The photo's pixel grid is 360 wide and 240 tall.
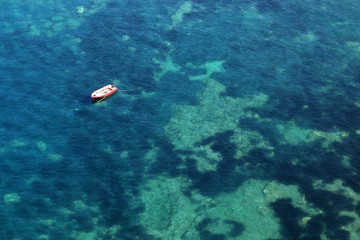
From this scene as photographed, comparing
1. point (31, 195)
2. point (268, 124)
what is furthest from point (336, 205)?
point (31, 195)

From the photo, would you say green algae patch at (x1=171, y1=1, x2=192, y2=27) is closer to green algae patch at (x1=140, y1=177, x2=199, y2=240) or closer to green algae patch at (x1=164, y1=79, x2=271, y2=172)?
green algae patch at (x1=164, y1=79, x2=271, y2=172)

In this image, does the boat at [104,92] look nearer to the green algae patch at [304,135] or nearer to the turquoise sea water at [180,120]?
the turquoise sea water at [180,120]

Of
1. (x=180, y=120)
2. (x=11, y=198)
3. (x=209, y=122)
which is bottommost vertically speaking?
(x=11, y=198)

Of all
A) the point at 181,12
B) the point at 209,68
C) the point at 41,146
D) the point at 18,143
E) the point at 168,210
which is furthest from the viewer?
the point at 181,12

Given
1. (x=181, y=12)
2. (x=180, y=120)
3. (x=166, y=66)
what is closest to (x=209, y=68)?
(x=166, y=66)

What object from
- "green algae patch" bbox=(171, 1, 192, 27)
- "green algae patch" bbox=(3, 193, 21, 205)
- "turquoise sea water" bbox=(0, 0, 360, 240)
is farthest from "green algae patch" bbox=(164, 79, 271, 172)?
"green algae patch" bbox=(3, 193, 21, 205)

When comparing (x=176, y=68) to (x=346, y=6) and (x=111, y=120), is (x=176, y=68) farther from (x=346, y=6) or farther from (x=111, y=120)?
(x=346, y=6)

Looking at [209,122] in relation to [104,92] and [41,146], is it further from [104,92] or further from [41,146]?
[41,146]

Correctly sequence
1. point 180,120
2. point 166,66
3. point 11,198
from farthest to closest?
point 166,66, point 180,120, point 11,198
